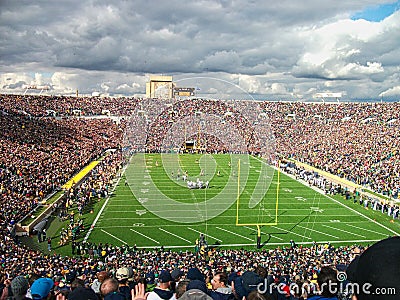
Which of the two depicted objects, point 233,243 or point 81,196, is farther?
point 81,196

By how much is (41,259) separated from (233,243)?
330 inches

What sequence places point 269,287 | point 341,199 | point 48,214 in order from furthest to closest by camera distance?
point 341,199, point 48,214, point 269,287

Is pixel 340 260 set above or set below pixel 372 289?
below

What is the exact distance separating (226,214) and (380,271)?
22.7 metres

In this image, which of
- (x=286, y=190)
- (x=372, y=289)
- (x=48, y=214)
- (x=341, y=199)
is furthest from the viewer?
(x=286, y=190)

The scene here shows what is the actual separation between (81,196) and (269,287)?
2219 centimetres

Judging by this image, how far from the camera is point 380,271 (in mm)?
1506

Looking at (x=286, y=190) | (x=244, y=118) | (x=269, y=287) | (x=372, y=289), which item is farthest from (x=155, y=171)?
(x=372, y=289)

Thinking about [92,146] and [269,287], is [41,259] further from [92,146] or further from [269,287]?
[92,146]

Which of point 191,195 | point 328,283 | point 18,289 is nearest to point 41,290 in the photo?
point 18,289

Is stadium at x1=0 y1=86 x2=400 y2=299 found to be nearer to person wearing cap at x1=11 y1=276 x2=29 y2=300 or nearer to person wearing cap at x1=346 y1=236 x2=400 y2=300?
person wearing cap at x1=11 y1=276 x2=29 y2=300

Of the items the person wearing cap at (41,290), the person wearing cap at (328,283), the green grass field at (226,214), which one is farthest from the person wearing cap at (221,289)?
the green grass field at (226,214)

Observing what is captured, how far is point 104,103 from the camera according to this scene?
70562 millimetres

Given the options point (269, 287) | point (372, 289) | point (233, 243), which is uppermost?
point (372, 289)
